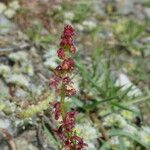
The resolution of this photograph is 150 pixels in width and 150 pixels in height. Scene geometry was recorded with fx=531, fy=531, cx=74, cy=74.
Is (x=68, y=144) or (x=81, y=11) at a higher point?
(x=81, y=11)

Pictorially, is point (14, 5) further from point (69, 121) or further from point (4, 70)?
point (69, 121)

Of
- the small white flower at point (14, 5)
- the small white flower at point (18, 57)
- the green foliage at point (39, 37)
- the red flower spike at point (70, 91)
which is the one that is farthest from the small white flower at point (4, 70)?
the red flower spike at point (70, 91)

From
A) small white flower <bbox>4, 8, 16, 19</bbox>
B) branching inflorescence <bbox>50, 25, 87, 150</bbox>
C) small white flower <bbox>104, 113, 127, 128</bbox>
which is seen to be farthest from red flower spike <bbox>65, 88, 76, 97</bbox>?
small white flower <bbox>4, 8, 16, 19</bbox>

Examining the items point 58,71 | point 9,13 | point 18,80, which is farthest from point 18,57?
point 58,71

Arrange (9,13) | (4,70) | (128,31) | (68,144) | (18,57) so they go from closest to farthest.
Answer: (68,144) → (4,70) → (18,57) → (9,13) → (128,31)

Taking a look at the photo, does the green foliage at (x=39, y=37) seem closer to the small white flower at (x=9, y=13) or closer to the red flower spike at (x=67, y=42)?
the small white flower at (x=9, y=13)

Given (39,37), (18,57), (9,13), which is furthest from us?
(9,13)

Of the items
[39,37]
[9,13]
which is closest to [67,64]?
[39,37]

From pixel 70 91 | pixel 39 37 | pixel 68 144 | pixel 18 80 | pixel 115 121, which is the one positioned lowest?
pixel 68 144

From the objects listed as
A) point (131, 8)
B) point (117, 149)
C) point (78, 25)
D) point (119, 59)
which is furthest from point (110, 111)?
point (131, 8)

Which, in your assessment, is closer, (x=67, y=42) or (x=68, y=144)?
(x=67, y=42)
